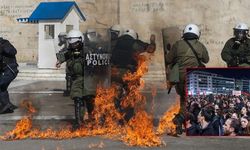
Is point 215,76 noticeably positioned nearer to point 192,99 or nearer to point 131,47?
point 192,99

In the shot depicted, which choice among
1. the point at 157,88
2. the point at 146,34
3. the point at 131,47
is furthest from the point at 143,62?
the point at 146,34

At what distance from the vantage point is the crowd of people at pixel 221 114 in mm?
7328

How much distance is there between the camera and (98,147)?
23.0ft

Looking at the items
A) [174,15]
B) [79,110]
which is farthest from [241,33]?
[174,15]

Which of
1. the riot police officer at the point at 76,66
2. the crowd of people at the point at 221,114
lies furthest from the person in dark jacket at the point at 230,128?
the riot police officer at the point at 76,66

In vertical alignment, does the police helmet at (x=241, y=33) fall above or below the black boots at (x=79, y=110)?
above

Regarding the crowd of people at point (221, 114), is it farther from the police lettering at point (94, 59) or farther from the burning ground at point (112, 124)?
the police lettering at point (94, 59)

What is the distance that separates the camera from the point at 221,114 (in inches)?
290

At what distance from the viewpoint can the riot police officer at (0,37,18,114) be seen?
9.96 m

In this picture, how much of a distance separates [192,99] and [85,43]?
1.83 metres

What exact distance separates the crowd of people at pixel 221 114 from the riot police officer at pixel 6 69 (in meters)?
3.89

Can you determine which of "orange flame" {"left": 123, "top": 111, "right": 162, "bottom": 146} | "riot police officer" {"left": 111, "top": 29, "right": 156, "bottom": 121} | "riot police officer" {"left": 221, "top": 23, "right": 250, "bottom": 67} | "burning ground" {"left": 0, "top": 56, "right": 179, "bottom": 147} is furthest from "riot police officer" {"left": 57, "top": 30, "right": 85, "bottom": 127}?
"riot police officer" {"left": 221, "top": 23, "right": 250, "bottom": 67}

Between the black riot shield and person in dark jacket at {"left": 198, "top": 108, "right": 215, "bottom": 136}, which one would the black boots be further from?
person in dark jacket at {"left": 198, "top": 108, "right": 215, "bottom": 136}

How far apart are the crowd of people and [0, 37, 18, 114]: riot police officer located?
3892 millimetres
